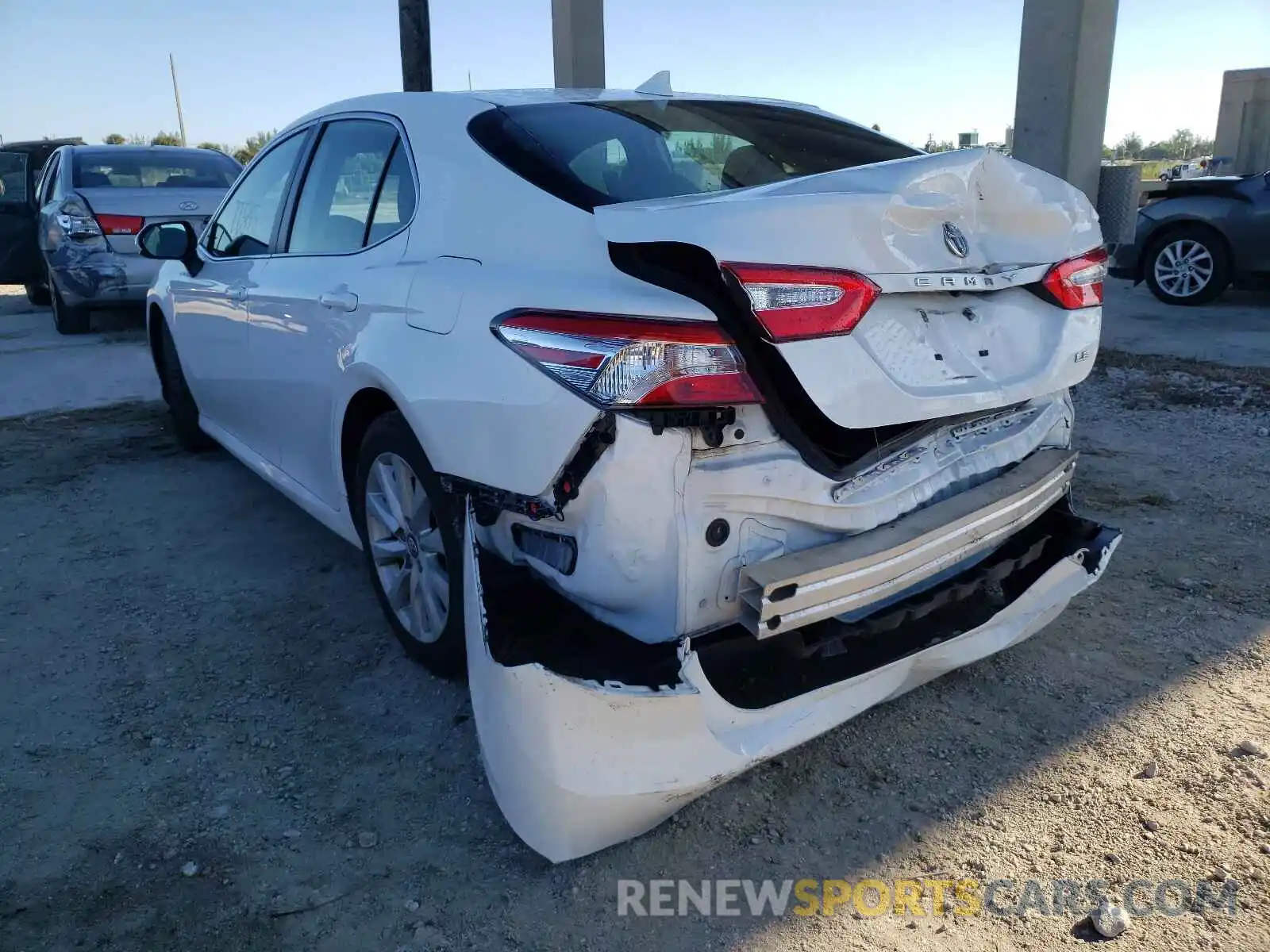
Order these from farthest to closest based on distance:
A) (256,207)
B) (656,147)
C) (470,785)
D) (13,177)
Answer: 1. (13,177)
2. (256,207)
3. (656,147)
4. (470,785)

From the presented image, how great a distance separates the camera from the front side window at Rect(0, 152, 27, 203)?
1026 centimetres

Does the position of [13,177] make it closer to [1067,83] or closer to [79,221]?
[79,221]

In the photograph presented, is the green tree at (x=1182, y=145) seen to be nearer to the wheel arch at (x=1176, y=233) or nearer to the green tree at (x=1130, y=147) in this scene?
the green tree at (x=1130, y=147)

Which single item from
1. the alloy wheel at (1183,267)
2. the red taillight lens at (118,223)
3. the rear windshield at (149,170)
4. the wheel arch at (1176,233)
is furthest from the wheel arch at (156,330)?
the alloy wheel at (1183,267)

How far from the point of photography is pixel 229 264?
157 inches

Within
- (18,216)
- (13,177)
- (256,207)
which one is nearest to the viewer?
(256,207)

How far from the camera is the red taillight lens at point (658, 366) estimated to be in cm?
192

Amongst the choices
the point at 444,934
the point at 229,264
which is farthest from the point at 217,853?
the point at 229,264

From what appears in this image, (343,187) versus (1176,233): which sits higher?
(343,187)

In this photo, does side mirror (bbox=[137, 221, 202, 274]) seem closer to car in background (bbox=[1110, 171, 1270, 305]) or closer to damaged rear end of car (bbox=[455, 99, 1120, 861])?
damaged rear end of car (bbox=[455, 99, 1120, 861])

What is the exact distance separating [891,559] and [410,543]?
4.64 ft

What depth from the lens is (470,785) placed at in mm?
2510

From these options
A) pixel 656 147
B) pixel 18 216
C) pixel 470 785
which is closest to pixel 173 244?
pixel 656 147

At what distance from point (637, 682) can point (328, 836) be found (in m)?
0.92
